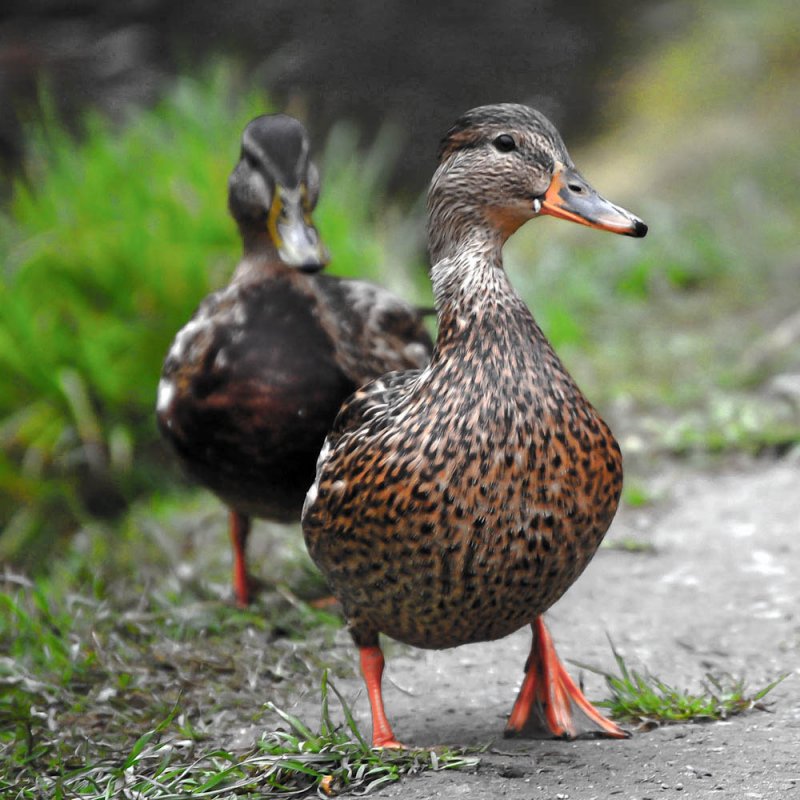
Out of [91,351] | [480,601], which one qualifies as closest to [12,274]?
[91,351]

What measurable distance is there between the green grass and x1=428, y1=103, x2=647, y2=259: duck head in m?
1.08

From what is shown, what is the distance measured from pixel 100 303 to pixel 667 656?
9.95 ft

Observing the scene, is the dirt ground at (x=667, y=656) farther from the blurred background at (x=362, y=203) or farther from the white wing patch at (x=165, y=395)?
the white wing patch at (x=165, y=395)

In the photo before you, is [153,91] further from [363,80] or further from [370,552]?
[370,552]

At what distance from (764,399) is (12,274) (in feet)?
10.3

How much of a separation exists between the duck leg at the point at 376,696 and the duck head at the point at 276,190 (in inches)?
45.2

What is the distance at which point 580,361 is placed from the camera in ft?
A: 20.2

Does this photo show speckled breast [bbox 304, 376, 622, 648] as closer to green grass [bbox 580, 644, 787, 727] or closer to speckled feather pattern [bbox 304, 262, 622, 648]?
speckled feather pattern [bbox 304, 262, 622, 648]

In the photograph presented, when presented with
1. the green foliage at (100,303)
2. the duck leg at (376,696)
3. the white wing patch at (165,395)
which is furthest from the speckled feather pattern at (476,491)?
the green foliage at (100,303)

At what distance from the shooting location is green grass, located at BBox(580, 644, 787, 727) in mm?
3037

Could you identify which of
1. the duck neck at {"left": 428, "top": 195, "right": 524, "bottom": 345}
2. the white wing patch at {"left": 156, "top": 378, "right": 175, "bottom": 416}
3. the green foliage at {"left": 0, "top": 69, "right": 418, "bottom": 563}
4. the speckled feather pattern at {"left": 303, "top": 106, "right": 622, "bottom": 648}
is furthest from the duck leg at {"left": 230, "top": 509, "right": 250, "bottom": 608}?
the duck neck at {"left": 428, "top": 195, "right": 524, "bottom": 345}

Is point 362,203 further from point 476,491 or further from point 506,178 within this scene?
point 476,491

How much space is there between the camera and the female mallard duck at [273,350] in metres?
3.70

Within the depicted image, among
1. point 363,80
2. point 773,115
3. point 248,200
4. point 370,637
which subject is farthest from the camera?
point 363,80
